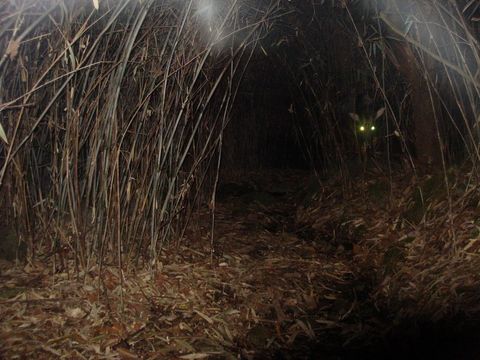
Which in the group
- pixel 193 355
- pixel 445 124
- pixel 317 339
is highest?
pixel 445 124

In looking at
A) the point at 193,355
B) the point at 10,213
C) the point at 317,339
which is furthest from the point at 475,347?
the point at 10,213

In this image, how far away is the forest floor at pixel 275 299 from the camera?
196cm

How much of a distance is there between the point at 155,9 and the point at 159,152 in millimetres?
844

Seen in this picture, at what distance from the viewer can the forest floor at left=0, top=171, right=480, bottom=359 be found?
1962 mm

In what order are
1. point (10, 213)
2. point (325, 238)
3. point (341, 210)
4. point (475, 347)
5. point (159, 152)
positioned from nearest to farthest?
1. point (475, 347)
2. point (159, 152)
3. point (10, 213)
4. point (325, 238)
5. point (341, 210)

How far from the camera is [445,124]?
12.8 feet

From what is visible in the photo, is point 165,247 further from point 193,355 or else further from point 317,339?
point 317,339

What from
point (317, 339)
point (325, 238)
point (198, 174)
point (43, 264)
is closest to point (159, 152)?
point (198, 174)

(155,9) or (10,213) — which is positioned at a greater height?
(155,9)

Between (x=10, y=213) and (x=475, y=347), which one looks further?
(x=10, y=213)

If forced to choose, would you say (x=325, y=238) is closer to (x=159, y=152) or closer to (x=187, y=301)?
(x=187, y=301)

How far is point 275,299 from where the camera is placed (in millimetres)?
2527

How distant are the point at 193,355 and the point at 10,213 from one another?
1458 millimetres

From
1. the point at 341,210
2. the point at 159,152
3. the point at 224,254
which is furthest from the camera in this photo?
the point at 341,210
